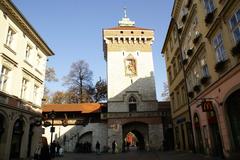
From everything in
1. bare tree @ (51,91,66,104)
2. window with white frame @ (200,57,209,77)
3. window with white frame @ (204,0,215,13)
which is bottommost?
window with white frame @ (200,57,209,77)

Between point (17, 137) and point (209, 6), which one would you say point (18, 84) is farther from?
point (209, 6)

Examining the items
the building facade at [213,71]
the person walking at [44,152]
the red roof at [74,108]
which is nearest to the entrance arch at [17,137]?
the person walking at [44,152]

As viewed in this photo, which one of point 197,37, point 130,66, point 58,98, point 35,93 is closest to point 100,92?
point 58,98

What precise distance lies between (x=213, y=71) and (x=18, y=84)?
52.9ft

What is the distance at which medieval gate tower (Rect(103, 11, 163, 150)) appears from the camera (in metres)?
35.9

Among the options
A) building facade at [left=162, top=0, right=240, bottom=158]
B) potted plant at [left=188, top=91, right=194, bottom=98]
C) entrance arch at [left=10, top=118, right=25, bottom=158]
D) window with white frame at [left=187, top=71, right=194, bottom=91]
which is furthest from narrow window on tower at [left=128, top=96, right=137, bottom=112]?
entrance arch at [left=10, top=118, right=25, bottom=158]

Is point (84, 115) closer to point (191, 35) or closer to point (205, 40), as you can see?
point (191, 35)

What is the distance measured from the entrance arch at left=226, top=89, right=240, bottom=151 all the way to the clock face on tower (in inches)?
1056

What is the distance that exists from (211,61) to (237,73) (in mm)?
4035

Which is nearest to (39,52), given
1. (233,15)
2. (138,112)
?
(138,112)

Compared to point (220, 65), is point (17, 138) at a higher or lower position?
lower

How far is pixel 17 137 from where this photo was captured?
67.4ft

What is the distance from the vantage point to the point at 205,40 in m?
16.4

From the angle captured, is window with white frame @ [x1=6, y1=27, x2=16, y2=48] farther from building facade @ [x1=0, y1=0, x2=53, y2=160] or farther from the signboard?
the signboard
